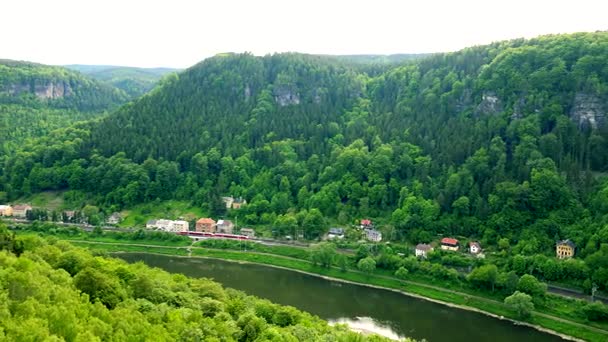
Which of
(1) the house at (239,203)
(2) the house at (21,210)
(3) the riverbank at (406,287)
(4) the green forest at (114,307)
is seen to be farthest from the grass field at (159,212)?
(4) the green forest at (114,307)

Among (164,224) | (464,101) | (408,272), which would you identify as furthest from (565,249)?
(164,224)

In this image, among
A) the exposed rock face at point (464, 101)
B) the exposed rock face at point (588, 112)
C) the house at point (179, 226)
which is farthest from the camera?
the exposed rock face at point (464, 101)

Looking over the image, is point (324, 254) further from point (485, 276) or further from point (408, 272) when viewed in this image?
point (485, 276)

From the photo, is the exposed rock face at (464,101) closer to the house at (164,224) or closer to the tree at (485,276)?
the tree at (485,276)

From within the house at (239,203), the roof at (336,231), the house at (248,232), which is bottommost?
the house at (248,232)

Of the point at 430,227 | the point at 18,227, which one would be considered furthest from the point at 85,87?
the point at 430,227

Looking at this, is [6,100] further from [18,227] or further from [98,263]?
[98,263]
